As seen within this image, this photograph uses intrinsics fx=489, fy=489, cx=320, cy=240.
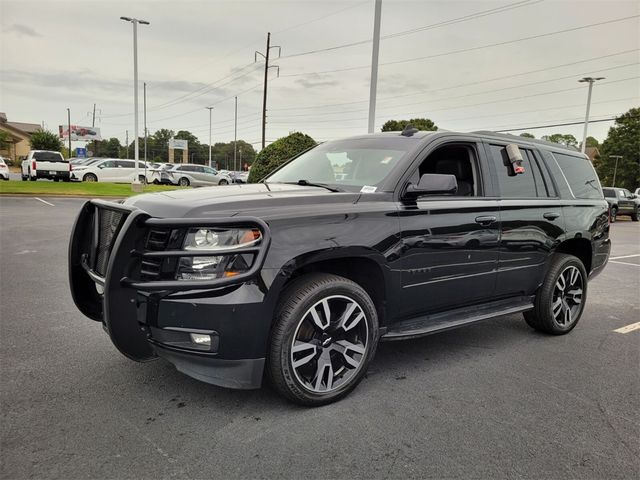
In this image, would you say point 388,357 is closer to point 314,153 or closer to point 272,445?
point 272,445

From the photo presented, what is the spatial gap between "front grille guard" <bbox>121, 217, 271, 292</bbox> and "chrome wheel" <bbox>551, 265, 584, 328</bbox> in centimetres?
337

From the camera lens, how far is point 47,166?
27.5m

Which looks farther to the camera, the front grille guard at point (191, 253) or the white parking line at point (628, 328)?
the white parking line at point (628, 328)

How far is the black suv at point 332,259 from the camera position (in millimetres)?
2811

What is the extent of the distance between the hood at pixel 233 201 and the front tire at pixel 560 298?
2496 mm

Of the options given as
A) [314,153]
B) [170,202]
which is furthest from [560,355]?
[170,202]

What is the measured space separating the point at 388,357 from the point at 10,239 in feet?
27.6

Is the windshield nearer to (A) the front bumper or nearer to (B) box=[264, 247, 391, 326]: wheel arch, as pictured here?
(B) box=[264, 247, 391, 326]: wheel arch

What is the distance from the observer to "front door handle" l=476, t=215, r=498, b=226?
404 centimetres

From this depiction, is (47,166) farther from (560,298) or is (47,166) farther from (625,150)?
(625,150)

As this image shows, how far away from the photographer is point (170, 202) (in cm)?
313

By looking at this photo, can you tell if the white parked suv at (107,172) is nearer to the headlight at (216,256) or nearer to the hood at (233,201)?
the hood at (233,201)

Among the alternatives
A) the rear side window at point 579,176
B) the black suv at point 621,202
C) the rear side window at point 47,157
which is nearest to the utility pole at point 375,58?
the rear side window at point 579,176

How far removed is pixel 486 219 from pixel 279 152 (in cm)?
1264
